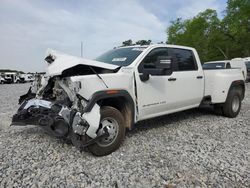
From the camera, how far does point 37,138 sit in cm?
493

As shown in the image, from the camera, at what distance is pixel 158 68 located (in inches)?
171

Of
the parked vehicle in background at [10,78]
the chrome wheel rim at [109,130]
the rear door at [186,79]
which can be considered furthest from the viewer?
the parked vehicle in background at [10,78]

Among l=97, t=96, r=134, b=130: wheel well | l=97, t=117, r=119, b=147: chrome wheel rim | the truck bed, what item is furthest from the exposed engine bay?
the truck bed

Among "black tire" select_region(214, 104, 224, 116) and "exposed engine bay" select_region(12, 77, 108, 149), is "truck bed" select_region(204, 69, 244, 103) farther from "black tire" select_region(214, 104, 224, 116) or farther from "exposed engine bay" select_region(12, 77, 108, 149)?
"exposed engine bay" select_region(12, 77, 108, 149)

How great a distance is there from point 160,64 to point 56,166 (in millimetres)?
2266

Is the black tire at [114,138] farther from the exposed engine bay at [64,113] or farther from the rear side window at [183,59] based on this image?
the rear side window at [183,59]

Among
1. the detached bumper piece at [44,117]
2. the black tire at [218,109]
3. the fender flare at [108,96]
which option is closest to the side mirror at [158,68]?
the fender flare at [108,96]

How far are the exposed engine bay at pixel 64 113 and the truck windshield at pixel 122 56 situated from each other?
4.14ft

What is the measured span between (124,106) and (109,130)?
1.84 feet

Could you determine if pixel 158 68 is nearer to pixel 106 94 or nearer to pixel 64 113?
pixel 106 94

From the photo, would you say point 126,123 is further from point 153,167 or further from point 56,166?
point 56,166

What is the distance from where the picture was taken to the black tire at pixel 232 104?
6.68 m

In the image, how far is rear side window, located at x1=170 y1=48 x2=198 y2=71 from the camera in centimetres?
558

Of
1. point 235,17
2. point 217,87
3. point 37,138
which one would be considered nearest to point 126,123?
point 37,138
